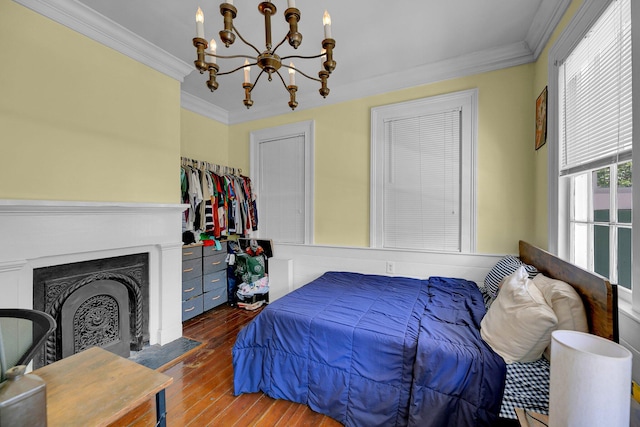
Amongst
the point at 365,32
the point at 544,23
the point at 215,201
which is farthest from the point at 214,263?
the point at 544,23

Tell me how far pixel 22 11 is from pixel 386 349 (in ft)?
10.2

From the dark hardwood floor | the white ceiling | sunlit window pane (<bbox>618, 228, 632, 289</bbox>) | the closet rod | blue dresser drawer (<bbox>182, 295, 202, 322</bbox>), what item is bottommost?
the dark hardwood floor

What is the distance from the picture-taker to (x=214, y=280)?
131 inches

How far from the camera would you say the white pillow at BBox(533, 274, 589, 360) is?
3.84ft

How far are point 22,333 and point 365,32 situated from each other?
8.65ft

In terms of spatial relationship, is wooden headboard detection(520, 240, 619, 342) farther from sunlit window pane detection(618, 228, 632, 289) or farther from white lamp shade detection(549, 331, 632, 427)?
white lamp shade detection(549, 331, 632, 427)

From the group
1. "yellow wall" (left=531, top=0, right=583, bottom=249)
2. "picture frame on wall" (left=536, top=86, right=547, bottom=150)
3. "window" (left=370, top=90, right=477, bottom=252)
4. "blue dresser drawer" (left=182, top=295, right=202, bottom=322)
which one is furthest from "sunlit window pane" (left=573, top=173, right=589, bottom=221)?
"blue dresser drawer" (left=182, top=295, right=202, bottom=322)

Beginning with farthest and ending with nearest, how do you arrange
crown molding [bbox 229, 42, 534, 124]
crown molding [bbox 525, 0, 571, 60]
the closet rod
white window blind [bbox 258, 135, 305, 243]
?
white window blind [bbox 258, 135, 305, 243], the closet rod, crown molding [bbox 229, 42, 534, 124], crown molding [bbox 525, 0, 571, 60]

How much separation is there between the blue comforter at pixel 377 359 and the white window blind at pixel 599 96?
112 cm

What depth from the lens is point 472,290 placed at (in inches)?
89.0

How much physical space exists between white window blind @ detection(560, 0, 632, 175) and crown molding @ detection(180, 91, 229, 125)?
11.9ft

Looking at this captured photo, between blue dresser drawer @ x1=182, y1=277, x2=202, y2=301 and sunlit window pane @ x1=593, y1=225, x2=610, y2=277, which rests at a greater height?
sunlit window pane @ x1=593, y1=225, x2=610, y2=277

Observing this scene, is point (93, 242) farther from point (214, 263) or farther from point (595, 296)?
point (595, 296)

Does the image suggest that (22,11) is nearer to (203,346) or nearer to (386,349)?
(203,346)
